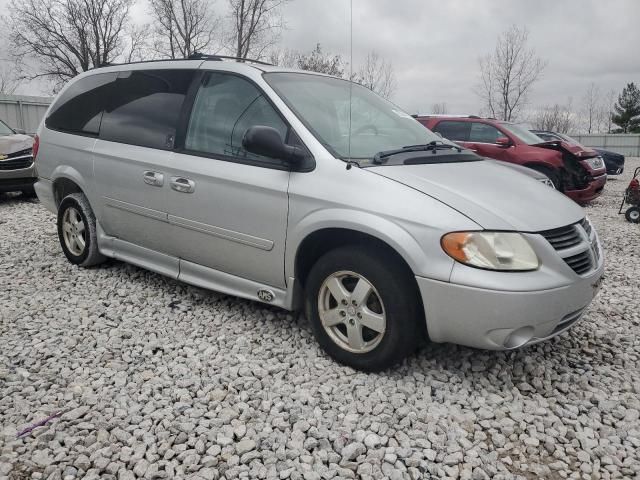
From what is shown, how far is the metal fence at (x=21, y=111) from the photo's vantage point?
1686cm

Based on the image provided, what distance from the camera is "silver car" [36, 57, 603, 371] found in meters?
2.53

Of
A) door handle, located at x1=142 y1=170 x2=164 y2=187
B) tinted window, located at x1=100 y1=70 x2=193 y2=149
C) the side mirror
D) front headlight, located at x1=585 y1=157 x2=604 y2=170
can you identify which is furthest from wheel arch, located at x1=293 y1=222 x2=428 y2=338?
front headlight, located at x1=585 y1=157 x2=604 y2=170

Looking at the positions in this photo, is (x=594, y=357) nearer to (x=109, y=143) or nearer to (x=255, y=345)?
(x=255, y=345)

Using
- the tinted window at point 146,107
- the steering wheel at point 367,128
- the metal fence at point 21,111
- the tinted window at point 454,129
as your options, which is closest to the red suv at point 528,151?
Result: the tinted window at point 454,129

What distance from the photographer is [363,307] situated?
9.27ft

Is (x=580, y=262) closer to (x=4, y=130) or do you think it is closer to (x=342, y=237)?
(x=342, y=237)

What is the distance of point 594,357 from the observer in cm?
328

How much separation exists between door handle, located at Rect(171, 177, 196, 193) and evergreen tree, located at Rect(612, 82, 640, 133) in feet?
172

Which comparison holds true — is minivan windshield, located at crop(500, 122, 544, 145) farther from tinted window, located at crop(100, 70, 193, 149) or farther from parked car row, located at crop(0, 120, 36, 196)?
parked car row, located at crop(0, 120, 36, 196)

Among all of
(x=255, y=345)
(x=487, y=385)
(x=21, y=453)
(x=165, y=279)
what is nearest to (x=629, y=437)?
(x=487, y=385)

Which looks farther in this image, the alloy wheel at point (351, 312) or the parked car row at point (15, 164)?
the parked car row at point (15, 164)

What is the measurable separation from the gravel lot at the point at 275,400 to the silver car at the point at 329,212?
338 mm

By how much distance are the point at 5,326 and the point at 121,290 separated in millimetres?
900

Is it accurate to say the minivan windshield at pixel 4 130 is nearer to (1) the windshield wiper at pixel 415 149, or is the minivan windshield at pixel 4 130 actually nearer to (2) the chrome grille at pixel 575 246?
(1) the windshield wiper at pixel 415 149
